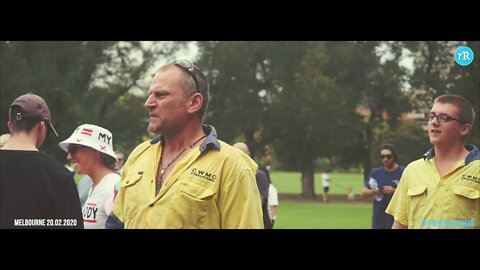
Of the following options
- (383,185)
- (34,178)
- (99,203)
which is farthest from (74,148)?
(383,185)

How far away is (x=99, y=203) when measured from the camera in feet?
13.7

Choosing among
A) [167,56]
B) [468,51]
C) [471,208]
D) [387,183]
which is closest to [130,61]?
[167,56]

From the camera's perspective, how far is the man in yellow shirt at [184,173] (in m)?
3.09

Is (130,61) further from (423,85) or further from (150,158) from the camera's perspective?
(150,158)

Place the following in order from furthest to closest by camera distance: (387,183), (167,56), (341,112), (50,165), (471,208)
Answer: (341,112) < (387,183) < (167,56) < (471,208) < (50,165)

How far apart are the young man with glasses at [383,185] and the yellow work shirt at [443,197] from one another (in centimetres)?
132

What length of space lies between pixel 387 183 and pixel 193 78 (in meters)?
2.78

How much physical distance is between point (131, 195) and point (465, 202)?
1951 millimetres

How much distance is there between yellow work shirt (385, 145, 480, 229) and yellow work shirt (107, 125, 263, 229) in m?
1.37

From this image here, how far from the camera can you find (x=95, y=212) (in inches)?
163

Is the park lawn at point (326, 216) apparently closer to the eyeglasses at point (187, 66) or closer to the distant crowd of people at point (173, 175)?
the distant crowd of people at point (173, 175)

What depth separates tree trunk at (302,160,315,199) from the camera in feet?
28.6

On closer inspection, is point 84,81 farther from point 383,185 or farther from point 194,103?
point 194,103

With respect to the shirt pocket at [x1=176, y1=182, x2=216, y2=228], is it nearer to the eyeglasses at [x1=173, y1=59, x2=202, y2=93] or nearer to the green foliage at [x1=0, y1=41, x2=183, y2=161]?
the eyeglasses at [x1=173, y1=59, x2=202, y2=93]
